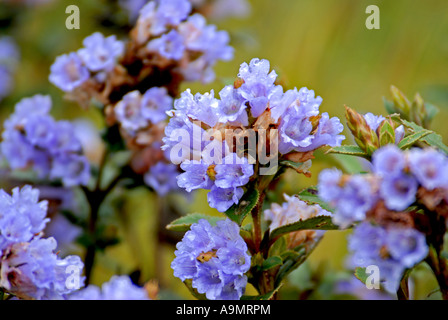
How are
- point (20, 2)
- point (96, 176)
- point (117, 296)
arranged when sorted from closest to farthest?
1. point (117, 296)
2. point (96, 176)
3. point (20, 2)

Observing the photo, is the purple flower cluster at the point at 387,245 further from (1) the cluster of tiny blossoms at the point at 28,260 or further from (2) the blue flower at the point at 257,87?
(1) the cluster of tiny blossoms at the point at 28,260

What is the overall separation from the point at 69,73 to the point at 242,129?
54 centimetres

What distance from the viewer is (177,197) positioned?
1.73m

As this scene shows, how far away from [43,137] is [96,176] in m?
0.18

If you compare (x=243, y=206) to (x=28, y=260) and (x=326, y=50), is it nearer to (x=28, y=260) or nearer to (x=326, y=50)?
(x=28, y=260)

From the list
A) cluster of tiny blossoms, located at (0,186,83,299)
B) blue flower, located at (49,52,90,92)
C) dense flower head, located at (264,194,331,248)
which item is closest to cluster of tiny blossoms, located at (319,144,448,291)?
dense flower head, located at (264,194,331,248)

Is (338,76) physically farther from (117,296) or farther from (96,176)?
(117,296)

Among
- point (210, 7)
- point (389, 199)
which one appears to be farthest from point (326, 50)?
point (389, 199)

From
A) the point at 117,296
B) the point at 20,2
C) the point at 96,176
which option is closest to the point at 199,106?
the point at 117,296

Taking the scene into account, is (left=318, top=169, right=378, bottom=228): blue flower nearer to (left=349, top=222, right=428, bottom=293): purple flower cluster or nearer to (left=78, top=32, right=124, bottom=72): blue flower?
(left=349, top=222, right=428, bottom=293): purple flower cluster

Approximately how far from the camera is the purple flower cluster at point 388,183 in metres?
0.62

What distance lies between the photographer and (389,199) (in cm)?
62

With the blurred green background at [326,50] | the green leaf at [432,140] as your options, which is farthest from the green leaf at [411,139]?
the blurred green background at [326,50]

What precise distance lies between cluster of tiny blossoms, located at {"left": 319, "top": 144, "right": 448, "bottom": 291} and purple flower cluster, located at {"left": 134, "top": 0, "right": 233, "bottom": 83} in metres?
0.61
